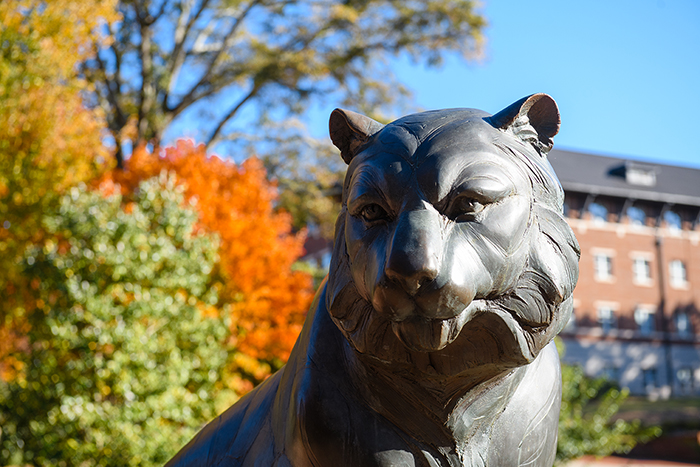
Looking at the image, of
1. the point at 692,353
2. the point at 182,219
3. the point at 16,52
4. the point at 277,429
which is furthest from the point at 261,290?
the point at 692,353

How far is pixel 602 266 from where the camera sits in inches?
1232

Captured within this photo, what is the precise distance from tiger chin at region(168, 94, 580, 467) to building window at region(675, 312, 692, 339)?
34.8 m

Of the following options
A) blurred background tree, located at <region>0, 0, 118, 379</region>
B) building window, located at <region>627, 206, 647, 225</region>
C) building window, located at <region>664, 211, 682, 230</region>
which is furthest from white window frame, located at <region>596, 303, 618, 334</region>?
blurred background tree, located at <region>0, 0, 118, 379</region>

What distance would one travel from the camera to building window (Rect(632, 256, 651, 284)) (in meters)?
31.7

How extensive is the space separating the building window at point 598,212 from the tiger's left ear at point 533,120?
106 ft

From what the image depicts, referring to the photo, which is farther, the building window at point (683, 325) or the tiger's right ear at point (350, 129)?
the building window at point (683, 325)

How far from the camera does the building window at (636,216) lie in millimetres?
32250

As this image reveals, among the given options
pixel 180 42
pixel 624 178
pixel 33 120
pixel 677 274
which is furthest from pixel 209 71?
pixel 677 274

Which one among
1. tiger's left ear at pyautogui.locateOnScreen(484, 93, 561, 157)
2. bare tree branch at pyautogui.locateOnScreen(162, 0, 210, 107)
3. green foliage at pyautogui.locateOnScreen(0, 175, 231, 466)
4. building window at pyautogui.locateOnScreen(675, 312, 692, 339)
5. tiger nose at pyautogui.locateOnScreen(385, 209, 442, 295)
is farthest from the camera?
building window at pyautogui.locateOnScreen(675, 312, 692, 339)

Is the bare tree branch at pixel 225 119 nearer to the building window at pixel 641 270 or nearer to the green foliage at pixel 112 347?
the green foliage at pixel 112 347

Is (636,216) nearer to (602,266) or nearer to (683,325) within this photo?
(602,266)

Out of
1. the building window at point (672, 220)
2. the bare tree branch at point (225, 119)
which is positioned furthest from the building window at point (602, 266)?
the bare tree branch at point (225, 119)

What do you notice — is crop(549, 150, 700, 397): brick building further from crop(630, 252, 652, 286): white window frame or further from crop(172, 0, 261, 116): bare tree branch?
crop(172, 0, 261, 116): bare tree branch

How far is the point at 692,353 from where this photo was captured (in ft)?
105
